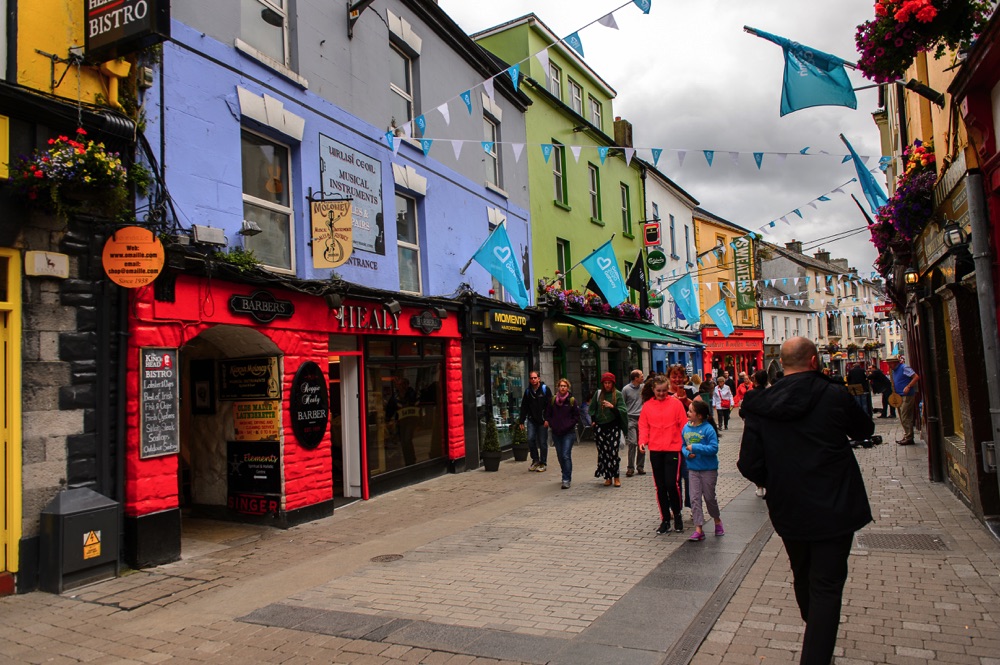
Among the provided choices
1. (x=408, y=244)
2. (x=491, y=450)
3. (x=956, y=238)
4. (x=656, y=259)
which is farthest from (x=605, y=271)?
(x=656, y=259)

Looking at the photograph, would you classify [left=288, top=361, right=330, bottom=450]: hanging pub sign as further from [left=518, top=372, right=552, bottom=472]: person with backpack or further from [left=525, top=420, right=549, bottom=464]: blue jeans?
[left=525, top=420, right=549, bottom=464]: blue jeans

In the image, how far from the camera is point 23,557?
5.88 m

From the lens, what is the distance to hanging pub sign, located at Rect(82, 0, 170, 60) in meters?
6.23

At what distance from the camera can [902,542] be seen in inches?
267

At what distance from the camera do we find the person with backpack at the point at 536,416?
12.4m

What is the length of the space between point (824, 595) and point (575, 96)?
19220 mm

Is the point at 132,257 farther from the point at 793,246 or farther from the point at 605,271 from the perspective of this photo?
the point at 793,246

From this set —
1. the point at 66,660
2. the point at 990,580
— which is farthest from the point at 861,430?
the point at 66,660

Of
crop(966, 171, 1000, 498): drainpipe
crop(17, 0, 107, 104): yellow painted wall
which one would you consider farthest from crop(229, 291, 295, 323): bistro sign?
crop(966, 171, 1000, 498): drainpipe

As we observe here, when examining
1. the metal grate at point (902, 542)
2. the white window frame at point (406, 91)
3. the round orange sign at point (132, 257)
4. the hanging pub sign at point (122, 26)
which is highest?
the white window frame at point (406, 91)

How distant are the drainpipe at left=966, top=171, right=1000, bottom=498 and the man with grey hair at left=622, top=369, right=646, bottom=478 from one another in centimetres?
566

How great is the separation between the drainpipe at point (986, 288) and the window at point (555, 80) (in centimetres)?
1429

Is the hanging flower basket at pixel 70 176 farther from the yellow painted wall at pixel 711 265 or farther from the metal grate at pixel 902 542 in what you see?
the yellow painted wall at pixel 711 265

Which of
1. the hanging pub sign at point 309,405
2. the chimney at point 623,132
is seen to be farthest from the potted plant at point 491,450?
the chimney at point 623,132
